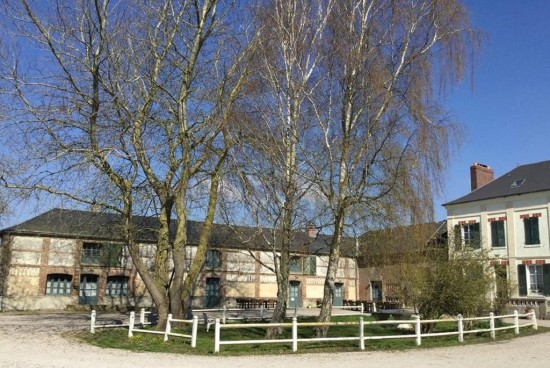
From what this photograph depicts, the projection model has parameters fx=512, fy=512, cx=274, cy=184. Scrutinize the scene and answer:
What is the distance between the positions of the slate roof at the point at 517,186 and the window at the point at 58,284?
22.3 meters

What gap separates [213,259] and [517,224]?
1809 cm

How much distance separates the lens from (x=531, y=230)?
26.2 meters

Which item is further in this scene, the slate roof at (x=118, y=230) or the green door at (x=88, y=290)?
the green door at (x=88, y=290)

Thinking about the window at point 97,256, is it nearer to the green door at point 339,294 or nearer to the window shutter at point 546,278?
the green door at point 339,294

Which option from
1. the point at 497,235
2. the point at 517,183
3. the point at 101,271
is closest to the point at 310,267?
the point at 497,235

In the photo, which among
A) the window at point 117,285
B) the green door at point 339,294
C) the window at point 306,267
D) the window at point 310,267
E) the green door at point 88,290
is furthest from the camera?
the green door at point 339,294

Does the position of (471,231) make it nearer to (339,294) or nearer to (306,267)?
(306,267)

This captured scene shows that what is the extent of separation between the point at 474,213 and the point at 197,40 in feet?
66.6

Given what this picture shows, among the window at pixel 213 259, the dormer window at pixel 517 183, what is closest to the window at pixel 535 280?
the dormer window at pixel 517 183

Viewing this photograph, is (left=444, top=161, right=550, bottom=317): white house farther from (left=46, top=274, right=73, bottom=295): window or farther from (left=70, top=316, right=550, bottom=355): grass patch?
(left=46, top=274, right=73, bottom=295): window

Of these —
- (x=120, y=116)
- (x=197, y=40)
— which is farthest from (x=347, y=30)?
(x=120, y=116)

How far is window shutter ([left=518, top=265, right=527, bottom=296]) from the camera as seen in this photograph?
2597 cm

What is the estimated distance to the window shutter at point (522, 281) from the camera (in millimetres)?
25969

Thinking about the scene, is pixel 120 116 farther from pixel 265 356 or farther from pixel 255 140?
pixel 265 356
